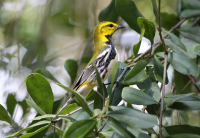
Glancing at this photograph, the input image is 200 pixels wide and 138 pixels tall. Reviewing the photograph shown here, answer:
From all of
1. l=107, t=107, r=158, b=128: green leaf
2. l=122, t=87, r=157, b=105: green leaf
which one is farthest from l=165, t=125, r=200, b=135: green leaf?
l=107, t=107, r=158, b=128: green leaf

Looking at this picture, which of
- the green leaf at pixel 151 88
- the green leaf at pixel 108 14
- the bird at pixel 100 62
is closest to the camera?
the green leaf at pixel 151 88

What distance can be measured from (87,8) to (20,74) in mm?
2113

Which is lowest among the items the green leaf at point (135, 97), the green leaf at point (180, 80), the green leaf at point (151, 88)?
the green leaf at point (180, 80)

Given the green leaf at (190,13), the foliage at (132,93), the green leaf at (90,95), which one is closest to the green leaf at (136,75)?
the foliage at (132,93)

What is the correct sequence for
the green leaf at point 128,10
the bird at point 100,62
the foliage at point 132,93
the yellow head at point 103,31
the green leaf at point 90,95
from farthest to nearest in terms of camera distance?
the yellow head at point 103,31 → the bird at point 100,62 → the green leaf at point 90,95 → the green leaf at point 128,10 → the foliage at point 132,93

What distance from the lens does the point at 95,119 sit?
3.79 ft

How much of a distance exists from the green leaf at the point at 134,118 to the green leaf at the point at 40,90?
650 mm

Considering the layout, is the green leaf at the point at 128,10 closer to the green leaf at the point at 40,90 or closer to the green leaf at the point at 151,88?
the green leaf at the point at 151,88

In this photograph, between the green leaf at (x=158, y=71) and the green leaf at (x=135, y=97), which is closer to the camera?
the green leaf at (x=135, y=97)

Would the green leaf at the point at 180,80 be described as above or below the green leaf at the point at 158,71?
below

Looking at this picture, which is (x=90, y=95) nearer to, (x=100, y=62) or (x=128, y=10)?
(x=100, y=62)

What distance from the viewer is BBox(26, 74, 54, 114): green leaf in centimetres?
156

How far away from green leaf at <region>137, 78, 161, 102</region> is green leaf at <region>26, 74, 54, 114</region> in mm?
745

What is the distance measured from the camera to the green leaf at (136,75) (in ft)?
5.11
